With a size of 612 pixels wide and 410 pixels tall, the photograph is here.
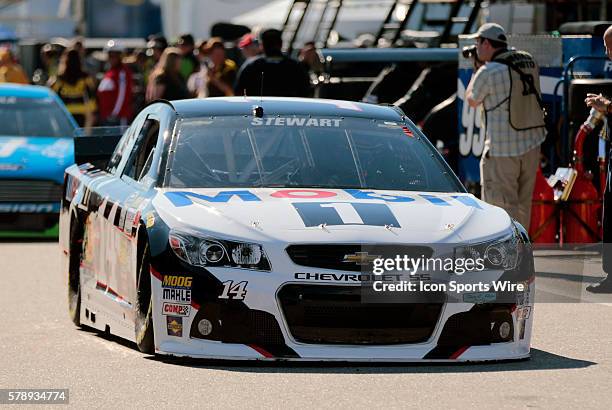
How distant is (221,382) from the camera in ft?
24.0

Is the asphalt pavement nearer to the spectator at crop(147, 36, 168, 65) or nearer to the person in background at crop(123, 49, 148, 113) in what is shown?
the spectator at crop(147, 36, 168, 65)

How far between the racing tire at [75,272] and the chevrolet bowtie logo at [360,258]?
258 cm

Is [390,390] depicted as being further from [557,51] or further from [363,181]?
[557,51]

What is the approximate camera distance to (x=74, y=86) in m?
22.3

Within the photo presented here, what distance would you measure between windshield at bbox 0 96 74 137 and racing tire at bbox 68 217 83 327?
23.6 ft

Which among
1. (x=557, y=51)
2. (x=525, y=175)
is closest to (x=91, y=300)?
(x=525, y=175)

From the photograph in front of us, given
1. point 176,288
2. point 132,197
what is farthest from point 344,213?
point 132,197

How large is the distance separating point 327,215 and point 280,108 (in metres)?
1.47

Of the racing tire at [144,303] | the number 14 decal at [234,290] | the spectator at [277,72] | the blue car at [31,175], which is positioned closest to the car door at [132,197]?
the racing tire at [144,303]

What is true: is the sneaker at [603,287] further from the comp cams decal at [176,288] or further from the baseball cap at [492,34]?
the comp cams decal at [176,288]

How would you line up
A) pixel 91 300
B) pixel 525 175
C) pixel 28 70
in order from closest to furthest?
pixel 91 300 → pixel 525 175 → pixel 28 70

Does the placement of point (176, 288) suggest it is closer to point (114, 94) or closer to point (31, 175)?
point (31, 175)

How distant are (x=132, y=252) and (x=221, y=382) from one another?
1.20m

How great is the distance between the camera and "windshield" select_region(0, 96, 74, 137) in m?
17.2
